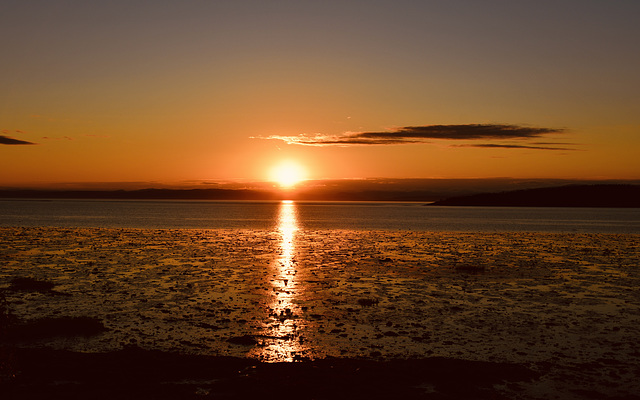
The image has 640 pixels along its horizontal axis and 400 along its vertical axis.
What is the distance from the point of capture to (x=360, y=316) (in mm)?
19500

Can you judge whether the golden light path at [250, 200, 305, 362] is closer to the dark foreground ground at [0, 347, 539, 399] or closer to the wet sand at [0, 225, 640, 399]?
the wet sand at [0, 225, 640, 399]

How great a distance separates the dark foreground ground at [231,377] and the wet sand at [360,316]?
87 mm

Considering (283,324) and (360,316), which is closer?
A: (283,324)

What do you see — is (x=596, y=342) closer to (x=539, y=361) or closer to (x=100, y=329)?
(x=539, y=361)

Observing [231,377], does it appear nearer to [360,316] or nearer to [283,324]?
[283,324]

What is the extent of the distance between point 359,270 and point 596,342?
18.1 m

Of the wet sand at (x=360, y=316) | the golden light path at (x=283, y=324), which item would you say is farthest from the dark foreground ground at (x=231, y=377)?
the golden light path at (x=283, y=324)

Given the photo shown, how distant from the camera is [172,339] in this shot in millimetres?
15938

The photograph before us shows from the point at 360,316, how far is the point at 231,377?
8.14m

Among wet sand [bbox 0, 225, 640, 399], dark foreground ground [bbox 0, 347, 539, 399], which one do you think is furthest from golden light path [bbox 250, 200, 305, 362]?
dark foreground ground [bbox 0, 347, 539, 399]

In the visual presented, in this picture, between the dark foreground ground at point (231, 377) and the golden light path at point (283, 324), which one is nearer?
the dark foreground ground at point (231, 377)

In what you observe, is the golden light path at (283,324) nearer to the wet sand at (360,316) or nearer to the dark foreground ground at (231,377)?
the wet sand at (360,316)

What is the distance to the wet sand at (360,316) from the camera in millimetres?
13164

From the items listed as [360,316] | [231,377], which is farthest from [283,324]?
[231,377]
